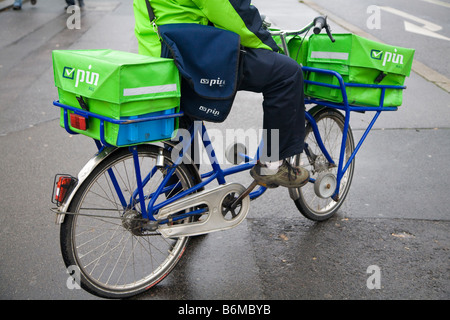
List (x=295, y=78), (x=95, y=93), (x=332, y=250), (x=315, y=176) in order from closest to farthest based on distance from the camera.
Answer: (x=95, y=93) < (x=295, y=78) < (x=332, y=250) < (x=315, y=176)

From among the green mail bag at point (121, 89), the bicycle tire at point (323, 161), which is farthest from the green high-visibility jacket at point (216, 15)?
the bicycle tire at point (323, 161)

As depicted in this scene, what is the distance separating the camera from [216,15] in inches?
108

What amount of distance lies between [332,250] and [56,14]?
12447 mm

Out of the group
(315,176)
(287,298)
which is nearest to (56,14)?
(315,176)

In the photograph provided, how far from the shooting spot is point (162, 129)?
2795 millimetres

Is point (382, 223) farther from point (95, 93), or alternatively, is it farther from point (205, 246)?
point (95, 93)

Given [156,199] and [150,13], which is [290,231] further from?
[150,13]

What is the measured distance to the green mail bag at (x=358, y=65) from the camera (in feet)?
11.3

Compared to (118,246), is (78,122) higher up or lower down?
higher up

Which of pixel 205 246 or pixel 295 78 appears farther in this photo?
pixel 205 246

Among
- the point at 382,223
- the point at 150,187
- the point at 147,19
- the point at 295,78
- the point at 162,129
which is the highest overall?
the point at 147,19

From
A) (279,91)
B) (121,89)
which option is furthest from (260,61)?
(121,89)

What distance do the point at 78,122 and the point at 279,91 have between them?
46.2 inches

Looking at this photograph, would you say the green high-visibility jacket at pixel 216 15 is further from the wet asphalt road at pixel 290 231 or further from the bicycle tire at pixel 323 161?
the wet asphalt road at pixel 290 231
